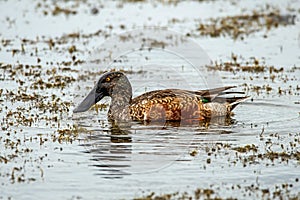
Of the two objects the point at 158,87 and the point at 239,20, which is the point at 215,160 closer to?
the point at 158,87

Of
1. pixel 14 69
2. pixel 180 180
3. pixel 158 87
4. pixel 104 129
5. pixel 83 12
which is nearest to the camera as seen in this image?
pixel 180 180

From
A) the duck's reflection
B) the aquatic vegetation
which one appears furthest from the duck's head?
the aquatic vegetation

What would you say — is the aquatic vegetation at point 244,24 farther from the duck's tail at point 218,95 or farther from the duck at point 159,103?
the duck at point 159,103

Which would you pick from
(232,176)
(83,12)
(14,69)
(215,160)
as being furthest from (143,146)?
(83,12)

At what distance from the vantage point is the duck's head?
11.5 m

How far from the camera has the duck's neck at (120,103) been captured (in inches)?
440

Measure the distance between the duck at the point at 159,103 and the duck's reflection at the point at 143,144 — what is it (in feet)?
0.52

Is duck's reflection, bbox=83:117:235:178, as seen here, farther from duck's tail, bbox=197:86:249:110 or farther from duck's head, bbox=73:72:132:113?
duck's head, bbox=73:72:132:113

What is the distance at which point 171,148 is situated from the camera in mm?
9234

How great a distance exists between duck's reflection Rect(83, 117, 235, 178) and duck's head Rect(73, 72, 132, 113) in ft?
2.25

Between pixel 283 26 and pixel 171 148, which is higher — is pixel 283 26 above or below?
above

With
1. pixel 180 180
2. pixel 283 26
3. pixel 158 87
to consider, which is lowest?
pixel 180 180

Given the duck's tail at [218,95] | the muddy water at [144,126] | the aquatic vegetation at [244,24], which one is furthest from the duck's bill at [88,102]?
the aquatic vegetation at [244,24]

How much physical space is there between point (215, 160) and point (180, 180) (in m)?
0.96
